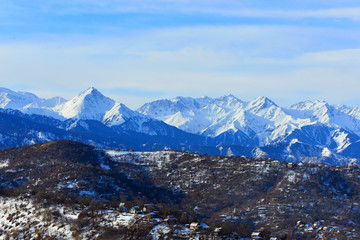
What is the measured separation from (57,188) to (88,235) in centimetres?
8622

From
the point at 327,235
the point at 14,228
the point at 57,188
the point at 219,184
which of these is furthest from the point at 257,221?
the point at 14,228

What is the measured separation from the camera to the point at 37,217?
103125 millimetres

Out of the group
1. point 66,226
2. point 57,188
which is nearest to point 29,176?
point 57,188

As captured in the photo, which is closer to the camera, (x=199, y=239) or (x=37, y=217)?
(x=199, y=239)

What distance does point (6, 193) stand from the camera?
124m

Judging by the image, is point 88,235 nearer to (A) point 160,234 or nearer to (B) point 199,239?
(A) point 160,234

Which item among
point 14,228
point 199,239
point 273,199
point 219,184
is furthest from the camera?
point 219,184

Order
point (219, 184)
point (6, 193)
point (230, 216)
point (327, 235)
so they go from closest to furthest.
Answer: point (6, 193), point (327, 235), point (230, 216), point (219, 184)

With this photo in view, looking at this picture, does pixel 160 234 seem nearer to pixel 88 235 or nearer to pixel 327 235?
pixel 88 235

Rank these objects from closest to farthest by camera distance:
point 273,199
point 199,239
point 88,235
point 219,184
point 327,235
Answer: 1. point 199,239
2. point 88,235
3. point 327,235
4. point 273,199
5. point 219,184

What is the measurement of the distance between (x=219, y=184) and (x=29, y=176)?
76699mm

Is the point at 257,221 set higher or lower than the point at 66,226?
lower

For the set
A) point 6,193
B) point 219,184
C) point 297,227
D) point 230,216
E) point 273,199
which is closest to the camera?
point 6,193

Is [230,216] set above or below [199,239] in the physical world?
below
